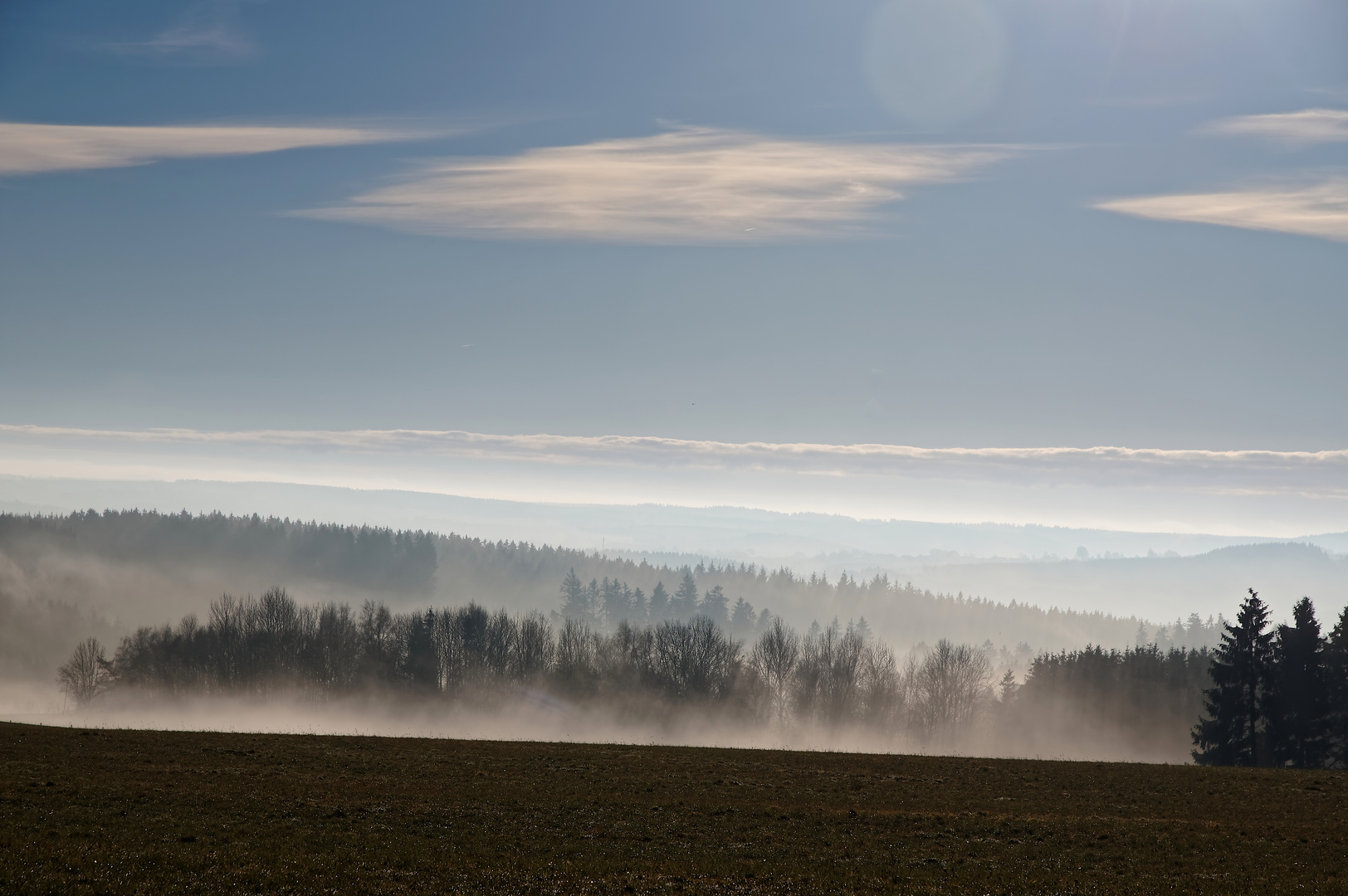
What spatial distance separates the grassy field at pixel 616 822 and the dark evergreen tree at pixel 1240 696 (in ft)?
81.3

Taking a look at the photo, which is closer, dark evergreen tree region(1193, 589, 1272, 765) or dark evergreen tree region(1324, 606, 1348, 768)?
dark evergreen tree region(1324, 606, 1348, 768)

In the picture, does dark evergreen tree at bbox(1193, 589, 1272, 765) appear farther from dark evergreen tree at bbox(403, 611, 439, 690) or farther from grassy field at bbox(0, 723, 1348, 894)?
dark evergreen tree at bbox(403, 611, 439, 690)

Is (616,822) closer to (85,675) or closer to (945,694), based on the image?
(945,694)

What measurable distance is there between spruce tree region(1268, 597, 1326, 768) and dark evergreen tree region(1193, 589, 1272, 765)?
32.8 inches

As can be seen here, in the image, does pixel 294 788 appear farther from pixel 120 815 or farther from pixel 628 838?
pixel 628 838

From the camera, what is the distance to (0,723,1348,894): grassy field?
21094mm

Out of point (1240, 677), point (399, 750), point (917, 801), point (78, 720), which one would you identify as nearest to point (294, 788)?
point (399, 750)

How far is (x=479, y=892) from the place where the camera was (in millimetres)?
19719

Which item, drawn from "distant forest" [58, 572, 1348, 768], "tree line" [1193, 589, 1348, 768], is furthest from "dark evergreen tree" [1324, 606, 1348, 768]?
"distant forest" [58, 572, 1348, 768]

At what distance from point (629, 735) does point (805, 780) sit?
7981cm

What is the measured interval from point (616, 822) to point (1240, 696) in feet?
194

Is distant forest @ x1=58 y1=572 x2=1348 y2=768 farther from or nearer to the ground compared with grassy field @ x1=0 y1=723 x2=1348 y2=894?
nearer to the ground

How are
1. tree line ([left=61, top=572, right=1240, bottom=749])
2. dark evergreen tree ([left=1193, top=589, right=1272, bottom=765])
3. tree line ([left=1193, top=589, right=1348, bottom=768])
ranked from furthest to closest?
tree line ([left=61, top=572, right=1240, bottom=749]) < dark evergreen tree ([left=1193, top=589, right=1272, bottom=765]) < tree line ([left=1193, top=589, right=1348, bottom=768])

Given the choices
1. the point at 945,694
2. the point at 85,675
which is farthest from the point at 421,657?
the point at 945,694
